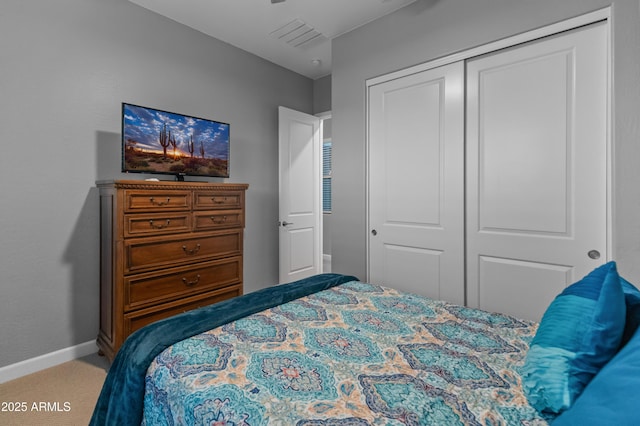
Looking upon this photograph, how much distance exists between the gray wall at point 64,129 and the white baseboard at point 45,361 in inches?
1.6

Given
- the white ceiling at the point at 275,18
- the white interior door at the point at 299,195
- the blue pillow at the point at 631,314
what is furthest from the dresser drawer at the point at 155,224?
the blue pillow at the point at 631,314

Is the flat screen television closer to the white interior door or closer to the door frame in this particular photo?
the white interior door

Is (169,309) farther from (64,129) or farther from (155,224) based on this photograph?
(64,129)

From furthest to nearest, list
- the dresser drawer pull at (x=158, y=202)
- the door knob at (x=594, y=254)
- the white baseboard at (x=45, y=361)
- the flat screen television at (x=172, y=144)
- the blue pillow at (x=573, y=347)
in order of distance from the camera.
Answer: the flat screen television at (x=172, y=144), the dresser drawer pull at (x=158, y=202), the white baseboard at (x=45, y=361), the door knob at (x=594, y=254), the blue pillow at (x=573, y=347)

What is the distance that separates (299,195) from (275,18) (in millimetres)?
1953

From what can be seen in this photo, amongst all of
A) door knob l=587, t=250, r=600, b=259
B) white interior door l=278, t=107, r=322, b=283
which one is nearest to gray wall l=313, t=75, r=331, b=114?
white interior door l=278, t=107, r=322, b=283

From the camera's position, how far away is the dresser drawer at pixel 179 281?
224cm

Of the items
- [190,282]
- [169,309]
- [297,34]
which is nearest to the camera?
[169,309]

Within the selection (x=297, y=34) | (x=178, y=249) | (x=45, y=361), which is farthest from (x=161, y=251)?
(x=297, y=34)

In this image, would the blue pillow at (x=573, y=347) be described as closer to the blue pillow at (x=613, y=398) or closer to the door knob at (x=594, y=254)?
the blue pillow at (x=613, y=398)

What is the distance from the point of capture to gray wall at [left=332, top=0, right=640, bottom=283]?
5.83ft

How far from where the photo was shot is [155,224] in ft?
7.65

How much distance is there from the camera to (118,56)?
263 cm

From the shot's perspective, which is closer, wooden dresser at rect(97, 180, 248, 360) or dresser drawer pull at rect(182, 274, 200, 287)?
wooden dresser at rect(97, 180, 248, 360)
